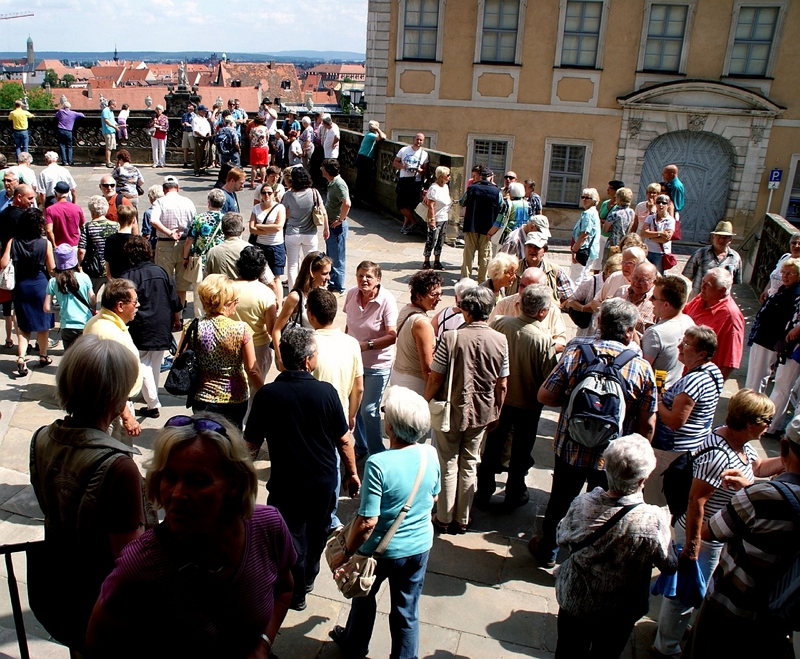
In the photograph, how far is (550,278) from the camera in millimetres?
6621

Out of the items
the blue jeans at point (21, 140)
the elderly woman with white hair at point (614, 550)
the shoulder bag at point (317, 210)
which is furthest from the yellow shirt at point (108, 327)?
the blue jeans at point (21, 140)

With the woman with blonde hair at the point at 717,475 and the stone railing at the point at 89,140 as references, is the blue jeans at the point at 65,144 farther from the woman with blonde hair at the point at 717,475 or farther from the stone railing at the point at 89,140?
the woman with blonde hair at the point at 717,475

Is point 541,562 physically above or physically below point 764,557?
below

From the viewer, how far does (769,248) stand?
11.4m

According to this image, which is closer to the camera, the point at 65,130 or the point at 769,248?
the point at 769,248

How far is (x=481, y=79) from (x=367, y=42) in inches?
125

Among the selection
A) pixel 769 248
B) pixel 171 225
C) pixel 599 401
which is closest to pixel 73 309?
pixel 171 225

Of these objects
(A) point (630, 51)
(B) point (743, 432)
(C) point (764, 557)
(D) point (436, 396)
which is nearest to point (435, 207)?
(D) point (436, 396)

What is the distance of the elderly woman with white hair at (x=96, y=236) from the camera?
289 inches

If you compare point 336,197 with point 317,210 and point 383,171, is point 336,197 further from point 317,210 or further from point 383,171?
point 383,171

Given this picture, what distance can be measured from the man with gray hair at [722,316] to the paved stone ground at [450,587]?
53.3 inches

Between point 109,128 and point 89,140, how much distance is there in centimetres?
123

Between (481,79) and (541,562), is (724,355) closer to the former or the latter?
(541,562)

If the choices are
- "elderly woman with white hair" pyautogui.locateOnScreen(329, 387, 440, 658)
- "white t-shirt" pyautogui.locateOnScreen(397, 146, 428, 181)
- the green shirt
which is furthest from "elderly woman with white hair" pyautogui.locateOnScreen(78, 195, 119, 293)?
"white t-shirt" pyautogui.locateOnScreen(397, 146, 428, 181)
